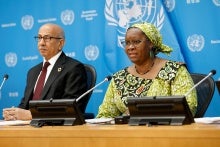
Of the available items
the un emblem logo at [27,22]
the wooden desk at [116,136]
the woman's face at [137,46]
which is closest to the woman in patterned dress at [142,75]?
the woman's face at [137,46]

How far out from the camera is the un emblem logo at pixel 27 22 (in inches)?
192

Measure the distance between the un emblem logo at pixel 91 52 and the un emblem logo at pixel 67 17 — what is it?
366 mm

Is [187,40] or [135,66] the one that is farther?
[187,40]

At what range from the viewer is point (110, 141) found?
192 cm

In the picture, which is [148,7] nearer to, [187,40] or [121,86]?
[187,40]

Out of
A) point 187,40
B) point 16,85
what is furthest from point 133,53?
point 16,85

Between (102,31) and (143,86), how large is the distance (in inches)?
56.1

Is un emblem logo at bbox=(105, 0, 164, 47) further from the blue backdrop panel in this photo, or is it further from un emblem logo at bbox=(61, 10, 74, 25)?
un emblem logo at bbox=(61, 10, 74, 25)

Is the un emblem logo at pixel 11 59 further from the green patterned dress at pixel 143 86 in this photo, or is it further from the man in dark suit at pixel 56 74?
the green patterned dress at pixel 143 86

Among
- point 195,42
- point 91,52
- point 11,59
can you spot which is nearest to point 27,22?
point 11,59

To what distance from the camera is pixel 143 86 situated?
310 cm

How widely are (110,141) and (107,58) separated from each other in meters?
2.45

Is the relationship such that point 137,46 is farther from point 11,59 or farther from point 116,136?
point 11,59

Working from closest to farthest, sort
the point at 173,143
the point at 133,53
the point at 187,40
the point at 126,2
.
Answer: the point at 173,143 → the point at 133,53 → the point at 187,40 → the point at 126,2
